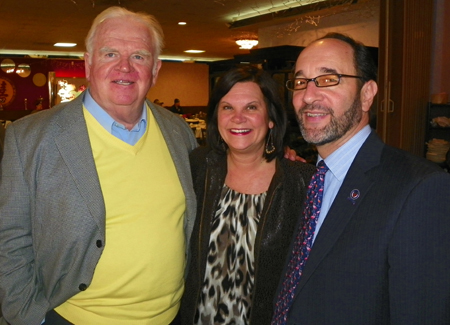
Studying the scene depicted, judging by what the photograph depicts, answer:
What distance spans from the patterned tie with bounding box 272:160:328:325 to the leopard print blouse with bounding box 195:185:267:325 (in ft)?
1.18

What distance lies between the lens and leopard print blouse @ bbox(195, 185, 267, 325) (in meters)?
1.99

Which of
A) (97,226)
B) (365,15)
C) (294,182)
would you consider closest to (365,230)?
(294,182)

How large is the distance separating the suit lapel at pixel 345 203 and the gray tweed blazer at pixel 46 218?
0.85 meters

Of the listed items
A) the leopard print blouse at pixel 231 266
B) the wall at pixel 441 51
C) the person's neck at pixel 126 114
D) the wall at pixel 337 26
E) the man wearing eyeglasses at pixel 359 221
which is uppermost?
the wall at pixel 337 26

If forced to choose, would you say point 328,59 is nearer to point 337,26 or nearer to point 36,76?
point 337,26

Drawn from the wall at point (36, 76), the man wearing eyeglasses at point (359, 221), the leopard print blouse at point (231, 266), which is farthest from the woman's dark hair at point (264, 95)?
the wall at point (36, 76)

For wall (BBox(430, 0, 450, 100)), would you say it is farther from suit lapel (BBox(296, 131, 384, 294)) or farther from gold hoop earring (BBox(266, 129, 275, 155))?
suit lapel (BBox(296, 131, 384, 294))

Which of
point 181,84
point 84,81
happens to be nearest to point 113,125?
point 84,81

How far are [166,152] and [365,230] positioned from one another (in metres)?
1.13

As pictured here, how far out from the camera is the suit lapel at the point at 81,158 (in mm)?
1703

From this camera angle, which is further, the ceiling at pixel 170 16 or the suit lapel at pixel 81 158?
the ceiling at pixel 170 16

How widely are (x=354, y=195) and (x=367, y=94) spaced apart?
0.42 metres

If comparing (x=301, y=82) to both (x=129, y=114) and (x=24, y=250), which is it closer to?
(x=129, y=114)

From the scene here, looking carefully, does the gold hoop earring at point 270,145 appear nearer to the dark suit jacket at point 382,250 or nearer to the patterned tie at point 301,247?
the patterned tie at point 301,247
